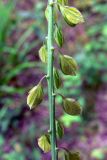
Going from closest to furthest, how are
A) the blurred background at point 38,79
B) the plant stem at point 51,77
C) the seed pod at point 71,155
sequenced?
1. the plant stem at point 51,77
2. the seed pod at point 71,155
3. the blurred background at point 38,79

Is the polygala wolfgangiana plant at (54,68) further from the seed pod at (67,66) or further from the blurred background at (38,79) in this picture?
the blurred background at (38,79)

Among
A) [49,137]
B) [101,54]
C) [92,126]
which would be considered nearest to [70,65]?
[49,137]

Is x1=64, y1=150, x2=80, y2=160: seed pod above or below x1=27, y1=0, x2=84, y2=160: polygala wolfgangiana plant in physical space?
below

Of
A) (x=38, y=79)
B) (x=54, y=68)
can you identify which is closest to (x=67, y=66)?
(x=54, y=68)

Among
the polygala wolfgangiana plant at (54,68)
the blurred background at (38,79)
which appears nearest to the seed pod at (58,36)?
the polygala wolfgangiana plant at (54,68)

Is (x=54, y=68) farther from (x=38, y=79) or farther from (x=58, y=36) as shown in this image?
(x=38, y=79)

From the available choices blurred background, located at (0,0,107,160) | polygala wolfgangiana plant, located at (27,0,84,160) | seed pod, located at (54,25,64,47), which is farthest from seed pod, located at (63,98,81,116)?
blurred background, located at (0,0,107,160)

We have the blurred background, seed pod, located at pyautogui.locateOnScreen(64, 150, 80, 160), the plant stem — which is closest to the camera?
the plant stem

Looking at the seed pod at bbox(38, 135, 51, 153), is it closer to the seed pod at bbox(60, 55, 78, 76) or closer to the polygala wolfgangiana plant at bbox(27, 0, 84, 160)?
the polygala wolfgangiana plant at bbox(27, 0, 84, 160)
